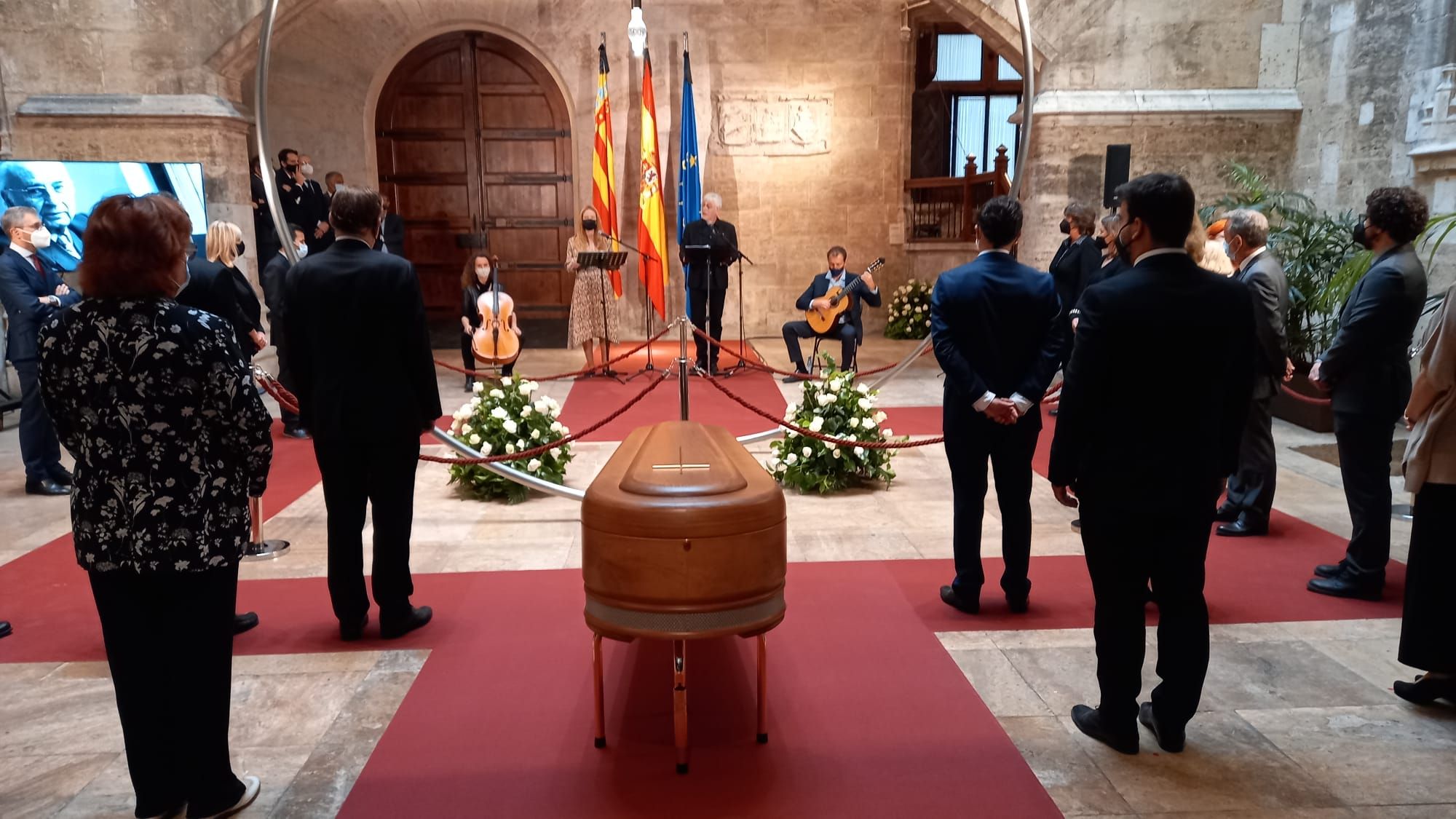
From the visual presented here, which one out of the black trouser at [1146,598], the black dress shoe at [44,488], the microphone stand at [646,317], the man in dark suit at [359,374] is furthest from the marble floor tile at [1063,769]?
the microphone stand at [646,317]

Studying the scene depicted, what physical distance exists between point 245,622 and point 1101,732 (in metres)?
2.92

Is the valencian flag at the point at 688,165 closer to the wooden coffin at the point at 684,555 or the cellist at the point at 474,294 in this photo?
the cellist at the point at 474,294

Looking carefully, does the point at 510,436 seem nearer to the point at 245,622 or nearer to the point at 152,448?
the point at 245,622

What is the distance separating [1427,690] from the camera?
2943 millimetres

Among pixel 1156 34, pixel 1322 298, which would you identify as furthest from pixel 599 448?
pixel 1156 34

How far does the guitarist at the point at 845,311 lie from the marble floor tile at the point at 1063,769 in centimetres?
575

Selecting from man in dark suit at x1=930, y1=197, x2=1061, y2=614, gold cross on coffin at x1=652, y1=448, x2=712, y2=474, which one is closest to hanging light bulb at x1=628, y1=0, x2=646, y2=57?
man in dark suit at x1=930, y1=197, x2=1061, y2=614

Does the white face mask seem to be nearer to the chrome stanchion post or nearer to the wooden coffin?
the chrome stanchion post

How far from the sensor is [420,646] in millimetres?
3432

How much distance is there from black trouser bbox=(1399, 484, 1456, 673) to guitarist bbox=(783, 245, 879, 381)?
18.6 ft

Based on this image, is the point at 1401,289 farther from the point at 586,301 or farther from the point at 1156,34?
the point at 586,301

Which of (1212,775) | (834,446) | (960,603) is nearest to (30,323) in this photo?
(834,446)

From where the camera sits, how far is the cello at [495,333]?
323 inches

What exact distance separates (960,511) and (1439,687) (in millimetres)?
1490
